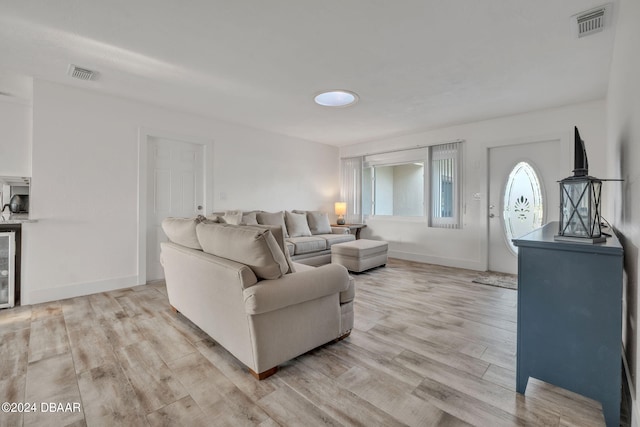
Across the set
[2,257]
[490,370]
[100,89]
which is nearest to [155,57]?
[100,89]

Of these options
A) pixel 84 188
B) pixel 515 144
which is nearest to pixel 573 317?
pixel 515 144

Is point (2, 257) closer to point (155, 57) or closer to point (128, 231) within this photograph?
point (128, 231)

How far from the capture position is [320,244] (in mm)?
4609

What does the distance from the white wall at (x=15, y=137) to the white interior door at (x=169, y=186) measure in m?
1.29

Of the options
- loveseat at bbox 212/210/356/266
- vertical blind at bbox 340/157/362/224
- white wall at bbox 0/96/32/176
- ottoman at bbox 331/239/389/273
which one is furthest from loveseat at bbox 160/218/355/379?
vertical blind at bbox 340/157/362/224

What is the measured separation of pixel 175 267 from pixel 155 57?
6.23 feet

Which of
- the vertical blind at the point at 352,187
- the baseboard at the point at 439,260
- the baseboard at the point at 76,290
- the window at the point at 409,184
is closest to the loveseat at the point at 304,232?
the vertical blind at the point at 352,187

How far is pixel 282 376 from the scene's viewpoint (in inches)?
69.3

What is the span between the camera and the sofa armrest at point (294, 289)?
1.62 m

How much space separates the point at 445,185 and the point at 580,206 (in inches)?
139

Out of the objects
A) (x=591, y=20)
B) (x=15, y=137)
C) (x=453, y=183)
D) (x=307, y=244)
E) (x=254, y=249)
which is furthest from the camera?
(x=453, y=183)

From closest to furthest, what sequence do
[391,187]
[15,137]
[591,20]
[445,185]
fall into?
[591,20] < [15,137] < [445,185] < [391,187]

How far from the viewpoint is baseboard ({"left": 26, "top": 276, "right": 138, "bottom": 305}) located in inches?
121

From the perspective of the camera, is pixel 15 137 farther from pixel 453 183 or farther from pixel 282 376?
pixel 453 183
